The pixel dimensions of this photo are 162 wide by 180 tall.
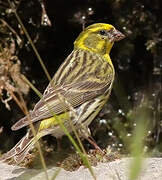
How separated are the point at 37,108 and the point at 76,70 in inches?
33.3

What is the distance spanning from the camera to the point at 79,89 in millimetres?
4457

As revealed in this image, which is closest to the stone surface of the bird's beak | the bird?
the bird

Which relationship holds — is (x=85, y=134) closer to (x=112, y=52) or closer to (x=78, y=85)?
(x=78, y=85)

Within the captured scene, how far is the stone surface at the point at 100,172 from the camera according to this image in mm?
3355

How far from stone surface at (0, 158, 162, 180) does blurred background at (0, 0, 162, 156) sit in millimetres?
1996

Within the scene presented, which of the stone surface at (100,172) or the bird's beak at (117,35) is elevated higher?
the bird's beak at (117,35)

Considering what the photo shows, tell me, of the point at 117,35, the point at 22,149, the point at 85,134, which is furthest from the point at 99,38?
the point at 85,134

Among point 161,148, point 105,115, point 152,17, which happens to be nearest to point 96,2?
point 152,17

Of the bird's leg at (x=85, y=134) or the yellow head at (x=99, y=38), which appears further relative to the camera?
the yellow head at (x=99, y=38)

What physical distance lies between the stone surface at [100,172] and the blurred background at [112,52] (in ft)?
6.55

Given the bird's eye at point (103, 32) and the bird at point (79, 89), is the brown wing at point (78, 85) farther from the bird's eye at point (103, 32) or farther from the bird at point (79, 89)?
the bird's eye at point (103, 32)

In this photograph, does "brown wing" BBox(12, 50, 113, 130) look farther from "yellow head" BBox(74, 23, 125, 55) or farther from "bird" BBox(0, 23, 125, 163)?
"yellow head" BBox(74, 23, 125, 55)

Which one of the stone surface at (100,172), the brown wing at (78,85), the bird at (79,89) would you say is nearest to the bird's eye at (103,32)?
the bird at (79,89)

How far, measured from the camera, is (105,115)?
6.01m
